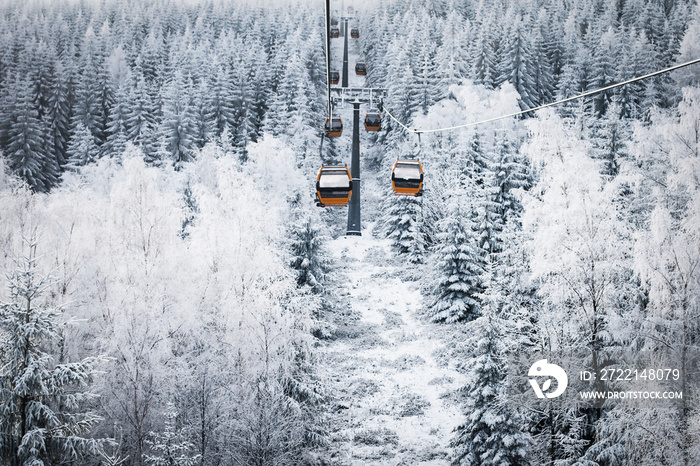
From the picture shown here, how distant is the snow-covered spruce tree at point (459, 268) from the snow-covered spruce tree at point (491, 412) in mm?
11287

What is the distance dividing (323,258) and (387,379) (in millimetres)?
7240

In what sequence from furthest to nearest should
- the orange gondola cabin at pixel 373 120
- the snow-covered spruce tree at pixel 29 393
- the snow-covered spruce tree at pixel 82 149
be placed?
the snow-covered spruce tree at pixel 82 149
the orange gondola cabin at pixel 373 120
the snow-covered spruce tree at pixel 29 393

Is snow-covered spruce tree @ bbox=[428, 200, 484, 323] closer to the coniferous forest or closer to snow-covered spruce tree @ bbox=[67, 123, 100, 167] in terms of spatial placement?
the coniferous forest

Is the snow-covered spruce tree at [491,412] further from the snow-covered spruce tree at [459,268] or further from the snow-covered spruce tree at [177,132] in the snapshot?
the snow-covered spruce tree at [177,132]

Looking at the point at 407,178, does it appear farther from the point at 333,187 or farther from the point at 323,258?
the point at 323,258

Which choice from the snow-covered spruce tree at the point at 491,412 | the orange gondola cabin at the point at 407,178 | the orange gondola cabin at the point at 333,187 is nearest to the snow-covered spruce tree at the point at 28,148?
the orange gondola cabin at the point at 333,187

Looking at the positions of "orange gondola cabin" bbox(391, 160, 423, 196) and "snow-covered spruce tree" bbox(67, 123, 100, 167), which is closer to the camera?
"orange gondola cabin" bbox(391, 160, 423, 196)

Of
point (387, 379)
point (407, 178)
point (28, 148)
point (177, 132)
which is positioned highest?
point (177, 132)

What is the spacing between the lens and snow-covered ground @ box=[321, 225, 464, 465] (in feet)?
62.4

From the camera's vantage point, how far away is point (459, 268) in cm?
2638

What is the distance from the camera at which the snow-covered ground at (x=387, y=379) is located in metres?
19.0

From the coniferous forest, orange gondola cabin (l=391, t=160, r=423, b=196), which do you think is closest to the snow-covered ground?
the coniferous forest

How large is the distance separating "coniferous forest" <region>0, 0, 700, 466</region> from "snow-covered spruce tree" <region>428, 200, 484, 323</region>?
115 mm

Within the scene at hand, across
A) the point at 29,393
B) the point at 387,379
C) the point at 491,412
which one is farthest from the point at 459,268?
the point at 29,393
